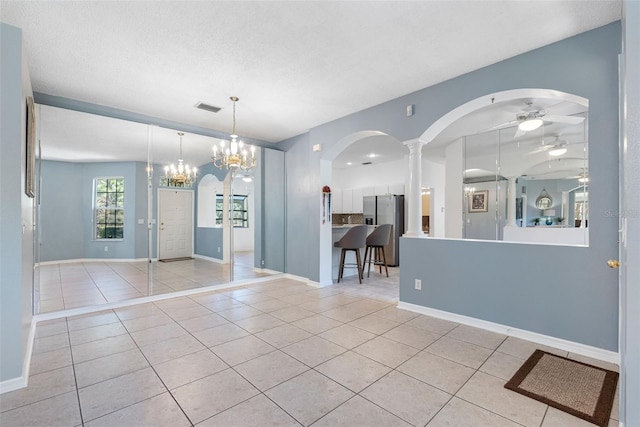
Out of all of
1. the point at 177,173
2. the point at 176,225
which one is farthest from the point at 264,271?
the point at 177,173

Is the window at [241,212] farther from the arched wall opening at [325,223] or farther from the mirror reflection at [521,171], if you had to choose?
the mirror reflection at [521,171]

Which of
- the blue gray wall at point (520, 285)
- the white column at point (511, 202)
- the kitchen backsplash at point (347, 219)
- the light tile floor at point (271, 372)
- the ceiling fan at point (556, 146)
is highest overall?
the ceiling fan at point (556, 146)

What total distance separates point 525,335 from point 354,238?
280cm

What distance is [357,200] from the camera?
8.41 meters

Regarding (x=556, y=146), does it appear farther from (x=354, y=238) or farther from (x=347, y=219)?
(x=347, y=219)

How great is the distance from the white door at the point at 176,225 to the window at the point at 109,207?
729 millimetres

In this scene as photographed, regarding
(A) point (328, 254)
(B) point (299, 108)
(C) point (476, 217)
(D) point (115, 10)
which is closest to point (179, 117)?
(B) point (299, 108)

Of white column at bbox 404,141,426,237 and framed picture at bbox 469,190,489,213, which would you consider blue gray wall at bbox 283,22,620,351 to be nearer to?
white column at bbox 404,141,426,237

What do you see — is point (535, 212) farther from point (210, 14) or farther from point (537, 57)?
point (210, 14)

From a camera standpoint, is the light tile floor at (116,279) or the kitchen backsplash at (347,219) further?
the kitchen backsplash at (347,219)

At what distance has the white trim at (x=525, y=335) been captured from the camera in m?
2.37

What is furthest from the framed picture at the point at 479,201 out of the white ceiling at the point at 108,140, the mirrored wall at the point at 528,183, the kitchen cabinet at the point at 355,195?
the white ceiling at the point at 108,140

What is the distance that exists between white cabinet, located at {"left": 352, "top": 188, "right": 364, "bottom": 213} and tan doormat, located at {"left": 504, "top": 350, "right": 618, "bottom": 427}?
6094mm

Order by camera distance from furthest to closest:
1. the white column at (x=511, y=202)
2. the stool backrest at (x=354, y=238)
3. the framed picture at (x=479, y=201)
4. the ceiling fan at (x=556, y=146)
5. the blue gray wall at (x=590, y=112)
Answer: the stool backrest at (x=354, y=238), the framed picture at (x=479, y=201), the white column at (x=511, y=202), the ceiling fan at (x=556, y=146), the blue gray wall at (x=590, y=112)
